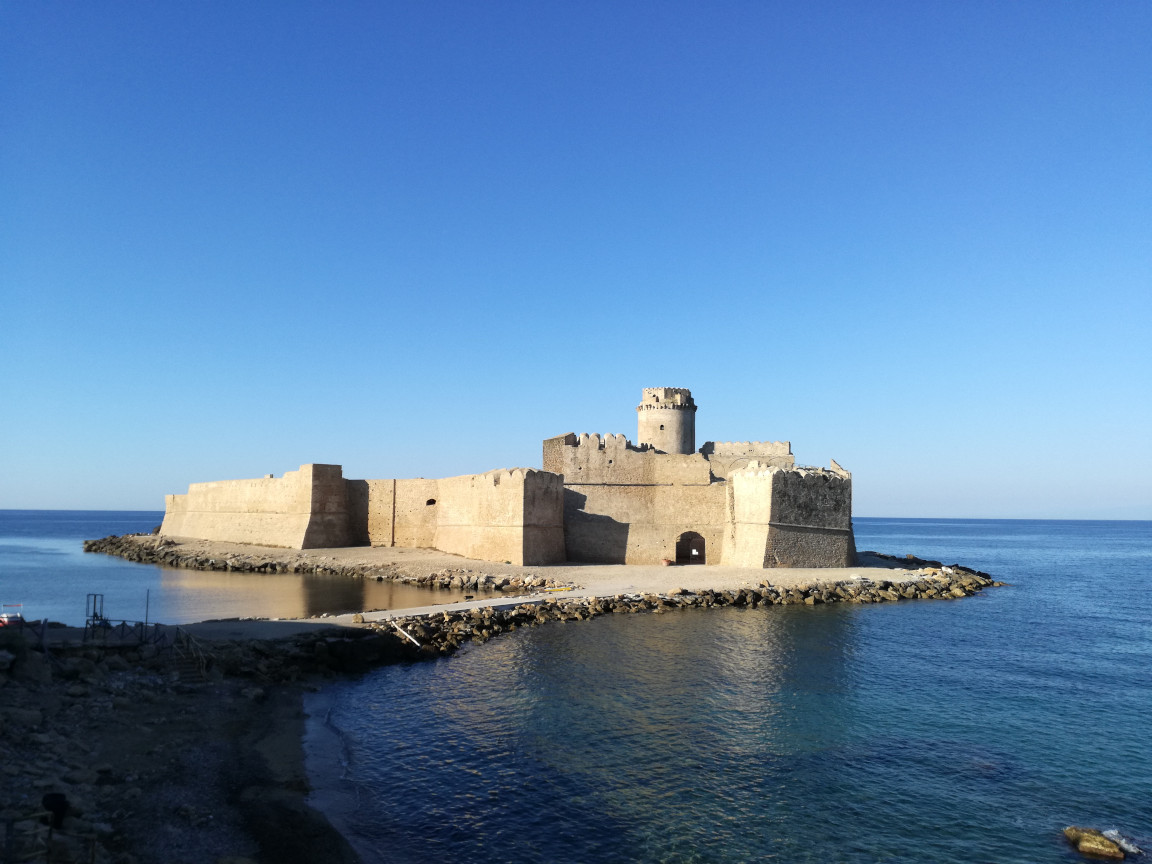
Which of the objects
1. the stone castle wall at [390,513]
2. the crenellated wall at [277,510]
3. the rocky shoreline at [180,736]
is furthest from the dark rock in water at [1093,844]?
the crenellated wall at [277,510]

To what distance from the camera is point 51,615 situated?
18.7 m

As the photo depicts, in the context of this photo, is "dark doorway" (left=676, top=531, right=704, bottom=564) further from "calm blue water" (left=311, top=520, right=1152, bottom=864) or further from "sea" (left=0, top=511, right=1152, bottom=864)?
"calm blue water" (left=311, top=520, right=1152, bottom=864)

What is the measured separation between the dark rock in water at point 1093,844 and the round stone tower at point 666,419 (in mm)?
22355

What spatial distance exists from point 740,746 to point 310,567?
21433 millimetres

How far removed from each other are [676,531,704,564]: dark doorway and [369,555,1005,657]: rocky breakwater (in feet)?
18.3

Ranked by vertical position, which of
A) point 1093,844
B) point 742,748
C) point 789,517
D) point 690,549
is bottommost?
point 1093,844

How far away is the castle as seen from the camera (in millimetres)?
24031

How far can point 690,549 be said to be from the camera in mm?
27391

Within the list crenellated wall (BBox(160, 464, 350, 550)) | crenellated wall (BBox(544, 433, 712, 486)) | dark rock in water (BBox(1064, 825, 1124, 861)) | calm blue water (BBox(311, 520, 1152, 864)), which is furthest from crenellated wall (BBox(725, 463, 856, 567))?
crenellated wall (BBox(160, 464, 350, 550))

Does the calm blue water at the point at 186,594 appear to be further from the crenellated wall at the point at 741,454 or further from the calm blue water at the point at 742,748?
the crenellated wall at the point at 741,454

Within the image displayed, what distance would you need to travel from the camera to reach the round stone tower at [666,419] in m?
29.7

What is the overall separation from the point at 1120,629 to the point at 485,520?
17.7 m

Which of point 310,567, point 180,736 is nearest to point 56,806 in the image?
point 180,736

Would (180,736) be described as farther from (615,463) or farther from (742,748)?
(615,463)
